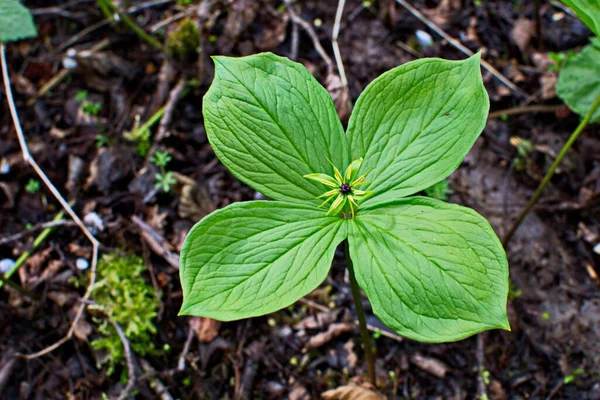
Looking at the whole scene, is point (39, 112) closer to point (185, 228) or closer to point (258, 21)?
point (185, 228)

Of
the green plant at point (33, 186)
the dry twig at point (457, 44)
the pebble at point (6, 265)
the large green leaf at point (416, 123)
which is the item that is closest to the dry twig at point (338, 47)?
the dry twig at point (457, 44)

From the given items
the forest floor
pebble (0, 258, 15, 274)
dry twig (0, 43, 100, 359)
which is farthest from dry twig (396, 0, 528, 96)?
pebble (0, 258, 15, 274)

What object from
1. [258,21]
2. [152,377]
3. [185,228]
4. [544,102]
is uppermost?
[258,21]

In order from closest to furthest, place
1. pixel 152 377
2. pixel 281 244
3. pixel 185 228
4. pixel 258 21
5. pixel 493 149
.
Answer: pixel 281 244 → pixel 152 377 → pixel 185 228 → pixel 493 149 → pixel 258 21

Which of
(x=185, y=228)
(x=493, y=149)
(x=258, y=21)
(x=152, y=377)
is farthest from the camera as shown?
(x=258, y=21)

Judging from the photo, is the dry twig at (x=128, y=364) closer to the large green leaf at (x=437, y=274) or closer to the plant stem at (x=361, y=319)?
the plant stem at (x=361, y=319)

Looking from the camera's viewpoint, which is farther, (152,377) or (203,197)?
(203,197)

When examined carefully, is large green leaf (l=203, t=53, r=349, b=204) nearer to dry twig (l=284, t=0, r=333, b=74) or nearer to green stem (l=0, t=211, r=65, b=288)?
dry twig (l=284, t=0, r=333, b=74)

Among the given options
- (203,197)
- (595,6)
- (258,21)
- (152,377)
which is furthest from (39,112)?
(595,6)

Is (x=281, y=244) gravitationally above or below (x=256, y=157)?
below
